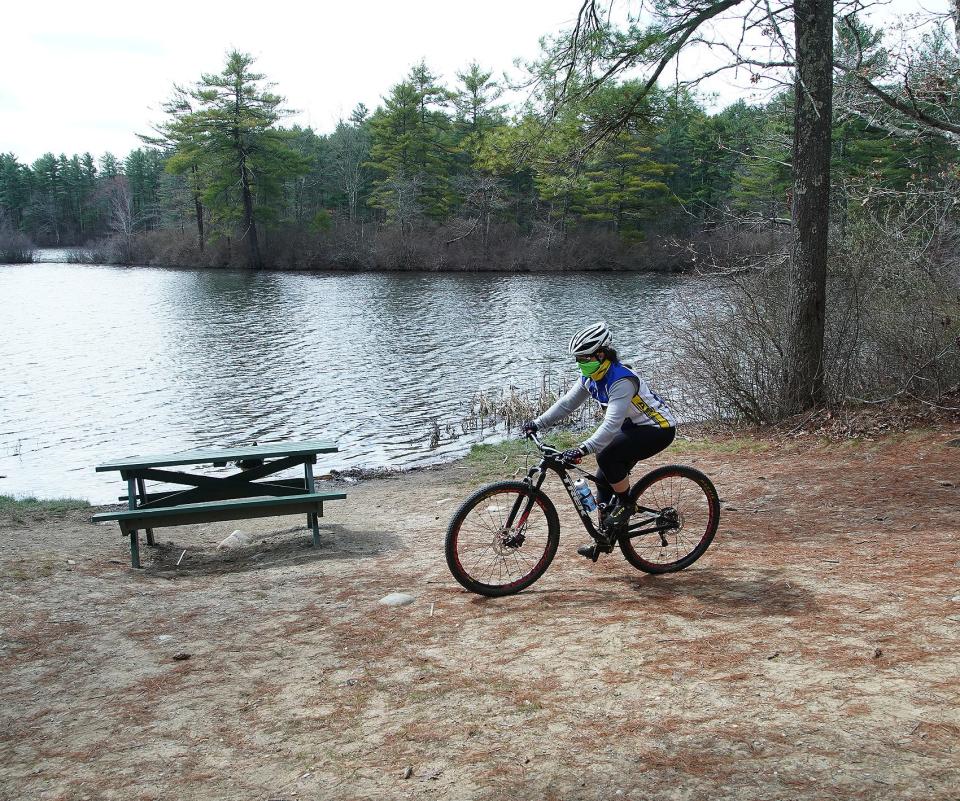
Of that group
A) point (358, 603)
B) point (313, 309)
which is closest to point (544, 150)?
point (358, 603)

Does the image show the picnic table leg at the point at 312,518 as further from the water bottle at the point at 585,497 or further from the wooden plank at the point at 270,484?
the water bottle at the point at 585,497

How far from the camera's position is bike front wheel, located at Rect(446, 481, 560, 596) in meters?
5.64

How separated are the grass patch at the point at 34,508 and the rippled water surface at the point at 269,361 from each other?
1741 millimetres

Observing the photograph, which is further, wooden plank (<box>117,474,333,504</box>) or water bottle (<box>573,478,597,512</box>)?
wooden plank (<box>117,474,333,504</box>)

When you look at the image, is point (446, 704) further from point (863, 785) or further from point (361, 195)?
point (361, 195)

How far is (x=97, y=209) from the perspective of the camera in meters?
130

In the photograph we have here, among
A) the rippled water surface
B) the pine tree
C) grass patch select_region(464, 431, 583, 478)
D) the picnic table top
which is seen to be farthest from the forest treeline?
the picnic table top

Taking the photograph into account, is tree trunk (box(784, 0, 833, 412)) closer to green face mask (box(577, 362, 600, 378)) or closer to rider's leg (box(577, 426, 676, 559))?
rider's leg (box(577, 426, 676, 559))

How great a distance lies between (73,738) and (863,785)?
3.53 metres

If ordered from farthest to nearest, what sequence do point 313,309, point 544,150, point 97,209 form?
point 97,209, point 313,309, point 544,150

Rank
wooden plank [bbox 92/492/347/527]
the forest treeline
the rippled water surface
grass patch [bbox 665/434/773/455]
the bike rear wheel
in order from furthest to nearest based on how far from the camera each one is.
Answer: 1. the forest treeline
2. the rippled water surface
3. grass patch [bbox 665/434/773/455]
4. wooden plank [bbox 92/492/347/527]
5. the bike rear wheel

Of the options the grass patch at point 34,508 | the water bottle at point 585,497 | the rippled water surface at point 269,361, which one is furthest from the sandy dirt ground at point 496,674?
the rippled water surface at point 269,361

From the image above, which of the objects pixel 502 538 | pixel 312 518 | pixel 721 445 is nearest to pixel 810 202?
pixel 721 445

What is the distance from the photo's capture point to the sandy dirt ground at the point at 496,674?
343cm
